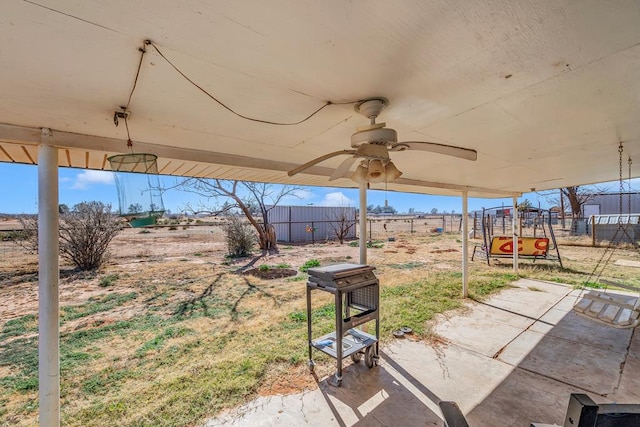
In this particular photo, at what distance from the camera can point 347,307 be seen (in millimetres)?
3010

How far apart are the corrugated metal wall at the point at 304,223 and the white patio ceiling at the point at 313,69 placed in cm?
1122

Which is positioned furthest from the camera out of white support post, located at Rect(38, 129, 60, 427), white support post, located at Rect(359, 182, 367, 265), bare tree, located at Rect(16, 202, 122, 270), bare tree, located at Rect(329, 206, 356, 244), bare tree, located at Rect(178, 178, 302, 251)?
bare tree, located at Rect(329, 206, 356, 244)

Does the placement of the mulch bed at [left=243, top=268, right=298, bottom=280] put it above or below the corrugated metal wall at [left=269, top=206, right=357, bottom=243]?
below

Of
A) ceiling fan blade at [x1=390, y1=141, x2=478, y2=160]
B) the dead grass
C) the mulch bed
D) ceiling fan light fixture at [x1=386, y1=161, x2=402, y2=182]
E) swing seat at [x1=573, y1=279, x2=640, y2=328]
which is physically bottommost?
the dead grass

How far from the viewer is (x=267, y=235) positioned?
10.3m

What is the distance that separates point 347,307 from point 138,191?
88.1 inches

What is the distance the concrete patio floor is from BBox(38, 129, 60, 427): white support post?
1006mm

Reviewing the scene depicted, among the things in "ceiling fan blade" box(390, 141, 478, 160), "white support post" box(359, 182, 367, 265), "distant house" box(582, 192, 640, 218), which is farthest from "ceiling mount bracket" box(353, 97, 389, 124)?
"distant house" box(582, 192, 640, 218)

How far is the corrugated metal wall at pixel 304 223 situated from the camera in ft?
44.5

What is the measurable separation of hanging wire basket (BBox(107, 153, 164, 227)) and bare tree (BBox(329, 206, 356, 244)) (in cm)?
1121

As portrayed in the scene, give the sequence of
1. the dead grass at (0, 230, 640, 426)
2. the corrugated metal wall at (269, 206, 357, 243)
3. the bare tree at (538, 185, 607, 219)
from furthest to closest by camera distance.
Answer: the bare tree at (538, 185, 607, 219)
the corrugated metal wall at (269, 206, 357, 243)
the dead grass at (0, 230, 640, 426)

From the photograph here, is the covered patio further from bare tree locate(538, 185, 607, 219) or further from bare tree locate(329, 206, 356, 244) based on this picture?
bare tree locate(538, 185, 607, 219)

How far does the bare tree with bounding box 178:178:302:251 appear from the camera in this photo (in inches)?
352

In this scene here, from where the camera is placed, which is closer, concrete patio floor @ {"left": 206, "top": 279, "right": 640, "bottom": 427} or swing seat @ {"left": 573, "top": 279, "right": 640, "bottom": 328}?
concrete patio floor @ {"left": 206, "top": 279, "right": 640, "bottom": 427}
